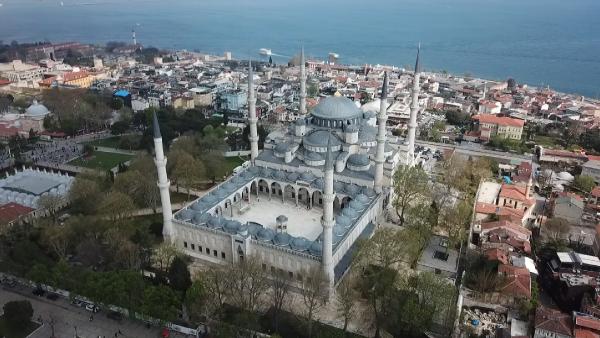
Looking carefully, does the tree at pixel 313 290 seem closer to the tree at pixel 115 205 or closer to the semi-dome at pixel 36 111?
the tree at pixel 115 205

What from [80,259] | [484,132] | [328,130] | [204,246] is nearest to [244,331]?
[204,246]

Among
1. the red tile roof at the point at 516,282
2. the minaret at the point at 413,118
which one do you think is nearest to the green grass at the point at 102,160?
the minaret at the point at 413,118

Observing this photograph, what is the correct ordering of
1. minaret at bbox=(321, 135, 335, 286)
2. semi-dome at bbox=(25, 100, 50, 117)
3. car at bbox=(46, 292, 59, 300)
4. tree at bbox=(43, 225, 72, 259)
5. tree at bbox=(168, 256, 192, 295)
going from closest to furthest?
1. tree at bbox=(168, 256, 192, 295)
2. minaret at bbox=(321, 135, 335, 286)
3. car at bbox=(46, 292, 59, 300)
4. tree at bbox=(43, 225, 72, 259)
5. semi-dome at bbox=(25, 100, 50, 117)

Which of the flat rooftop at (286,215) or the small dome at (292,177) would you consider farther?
the small dome at (292,177)

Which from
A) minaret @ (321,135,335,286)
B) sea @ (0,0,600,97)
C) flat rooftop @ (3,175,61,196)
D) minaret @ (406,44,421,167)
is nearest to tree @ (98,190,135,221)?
flat rooftop @ (3,175,61,196)

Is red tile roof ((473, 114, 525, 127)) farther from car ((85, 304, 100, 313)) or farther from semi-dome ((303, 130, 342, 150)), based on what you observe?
car ((85, 304, 100, 313))

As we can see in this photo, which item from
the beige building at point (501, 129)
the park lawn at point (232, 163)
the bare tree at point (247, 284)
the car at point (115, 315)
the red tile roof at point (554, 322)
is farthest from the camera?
the beige building at point (501, 129)
